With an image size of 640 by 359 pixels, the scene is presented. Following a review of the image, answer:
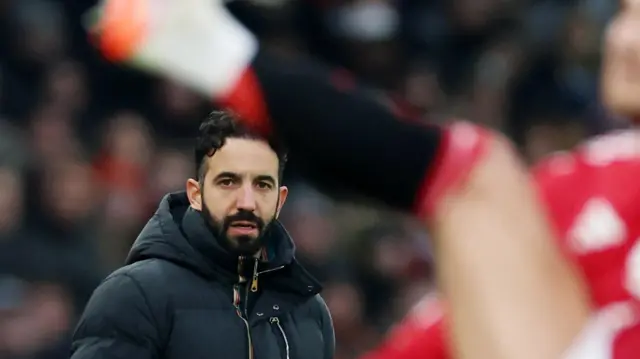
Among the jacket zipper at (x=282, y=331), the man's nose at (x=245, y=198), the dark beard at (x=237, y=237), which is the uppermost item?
the man's nose at (x=245, y=198)

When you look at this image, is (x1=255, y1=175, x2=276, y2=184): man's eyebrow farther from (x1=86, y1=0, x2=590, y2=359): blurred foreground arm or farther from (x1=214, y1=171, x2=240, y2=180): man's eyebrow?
(x1=86, y1=0, x2=590, y2=359): blurred foreground arm

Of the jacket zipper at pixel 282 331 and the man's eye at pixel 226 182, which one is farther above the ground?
the man's eye at pixel 226 182

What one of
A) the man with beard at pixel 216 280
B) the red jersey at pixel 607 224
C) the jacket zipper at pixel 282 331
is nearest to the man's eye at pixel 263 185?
the man with beard at pixel 216 280

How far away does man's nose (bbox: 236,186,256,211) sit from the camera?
1.92m

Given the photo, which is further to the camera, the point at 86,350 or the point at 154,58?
the point at 86,350

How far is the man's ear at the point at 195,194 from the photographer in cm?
196

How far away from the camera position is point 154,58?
1617 mm

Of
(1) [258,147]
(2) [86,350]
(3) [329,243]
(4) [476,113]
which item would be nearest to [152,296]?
(2) [86,350]

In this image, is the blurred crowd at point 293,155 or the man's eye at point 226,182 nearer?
the man's eye at point 226,182

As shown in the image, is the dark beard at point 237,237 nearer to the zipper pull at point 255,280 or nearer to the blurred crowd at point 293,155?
the zipper pull at point 255,280

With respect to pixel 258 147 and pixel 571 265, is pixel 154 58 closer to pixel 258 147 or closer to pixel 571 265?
pixel 258 147

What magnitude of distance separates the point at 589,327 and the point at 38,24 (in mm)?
4226

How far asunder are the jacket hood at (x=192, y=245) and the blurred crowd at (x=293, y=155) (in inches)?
4.8

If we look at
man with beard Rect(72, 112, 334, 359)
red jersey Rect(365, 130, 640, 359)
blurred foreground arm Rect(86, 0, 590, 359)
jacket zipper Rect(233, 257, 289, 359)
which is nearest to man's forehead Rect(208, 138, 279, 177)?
man with beard Rect(72, 112, 334, 359)
